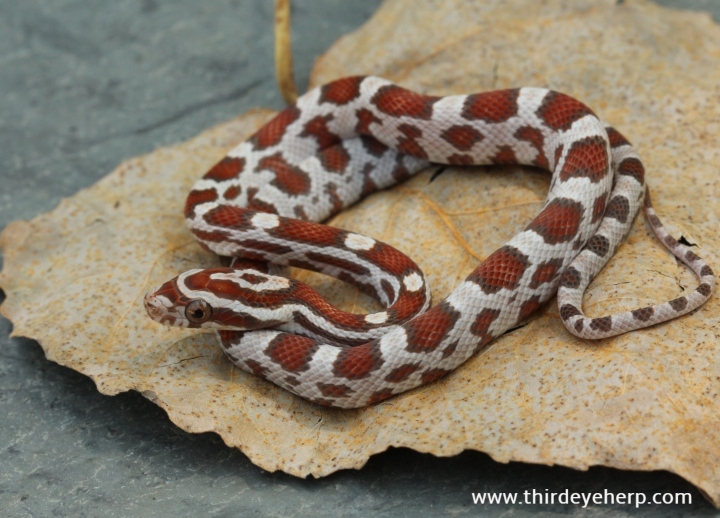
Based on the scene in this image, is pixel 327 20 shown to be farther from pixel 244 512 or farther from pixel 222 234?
pixel 244 512

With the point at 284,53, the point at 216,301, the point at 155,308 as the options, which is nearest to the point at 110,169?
the point at 284,53

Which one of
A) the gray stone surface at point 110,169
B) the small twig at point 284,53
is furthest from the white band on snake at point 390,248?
the small twig at point 284,53

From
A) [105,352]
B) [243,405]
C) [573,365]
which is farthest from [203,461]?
[573,365]

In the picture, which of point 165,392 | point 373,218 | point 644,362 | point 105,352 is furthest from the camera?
point 373,218

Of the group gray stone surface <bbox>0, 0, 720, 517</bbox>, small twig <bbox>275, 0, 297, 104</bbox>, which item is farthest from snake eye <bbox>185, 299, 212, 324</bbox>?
small twig <bbox>275, 0, 297, 104</bbox>

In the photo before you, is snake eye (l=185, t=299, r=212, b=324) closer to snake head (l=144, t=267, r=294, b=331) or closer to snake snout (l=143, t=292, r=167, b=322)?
snake head (l=144, t=267, r=294, b=331)

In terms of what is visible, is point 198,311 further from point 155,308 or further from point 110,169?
point 110,169

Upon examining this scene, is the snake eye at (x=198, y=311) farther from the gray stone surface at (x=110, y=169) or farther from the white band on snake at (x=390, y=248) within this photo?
the gray stone surface at (x=110, y=169)
